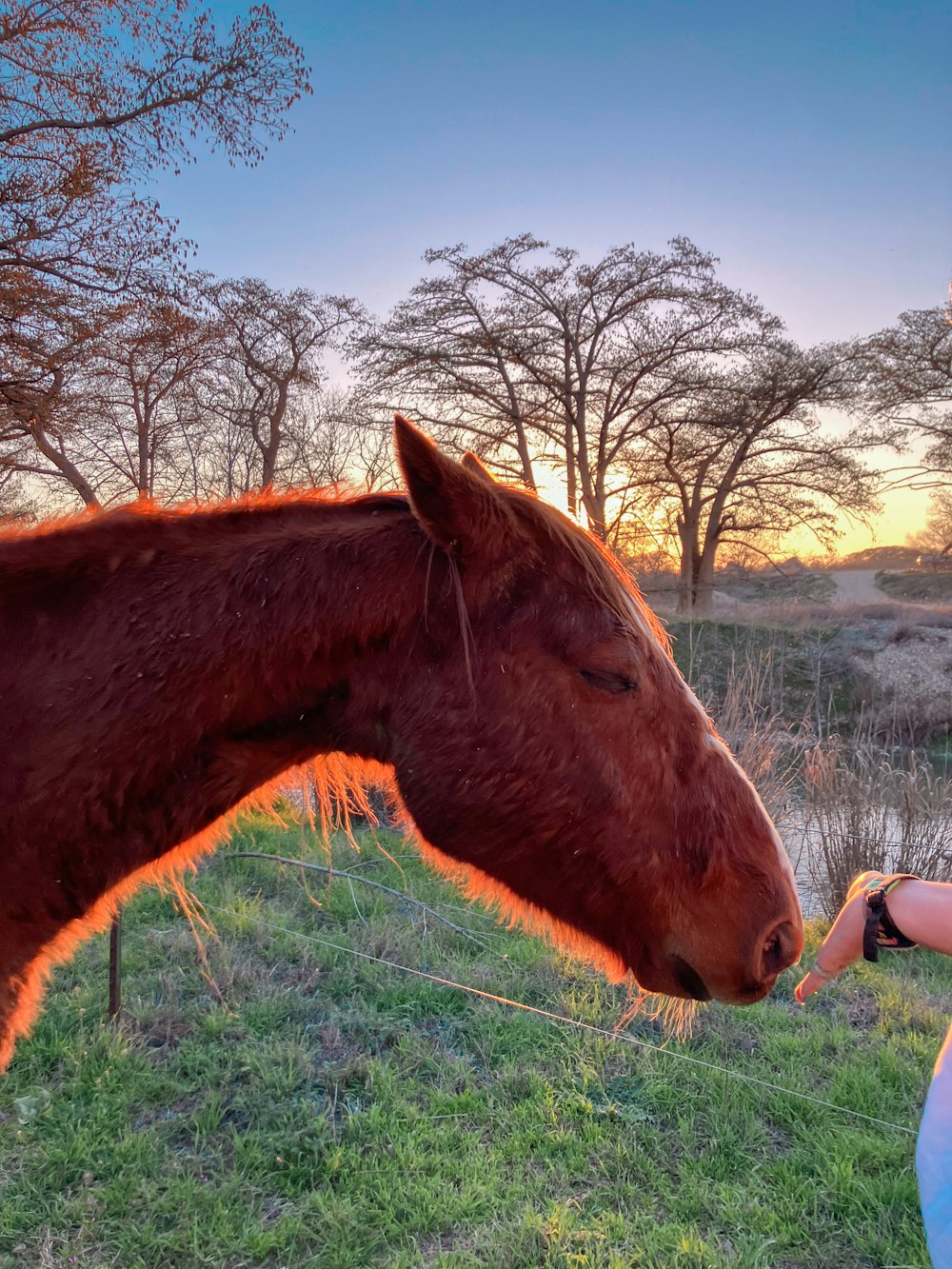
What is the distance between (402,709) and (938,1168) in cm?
131

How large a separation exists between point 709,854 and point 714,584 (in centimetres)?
2607

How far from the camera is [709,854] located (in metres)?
1.42

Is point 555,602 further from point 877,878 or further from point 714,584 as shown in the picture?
point 714,584

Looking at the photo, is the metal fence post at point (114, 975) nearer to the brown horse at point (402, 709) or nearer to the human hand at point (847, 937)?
the brown horse at point (402, 709)

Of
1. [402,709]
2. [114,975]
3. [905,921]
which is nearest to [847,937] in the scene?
[905,921]

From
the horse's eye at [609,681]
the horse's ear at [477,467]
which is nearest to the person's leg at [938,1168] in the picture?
the horse's eye at [609,681]

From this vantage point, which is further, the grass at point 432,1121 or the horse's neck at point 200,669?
the grass at point 432,1121

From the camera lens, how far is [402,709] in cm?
143

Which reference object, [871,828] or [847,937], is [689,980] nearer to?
[847,937]

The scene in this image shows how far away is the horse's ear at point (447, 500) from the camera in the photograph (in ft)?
4.43

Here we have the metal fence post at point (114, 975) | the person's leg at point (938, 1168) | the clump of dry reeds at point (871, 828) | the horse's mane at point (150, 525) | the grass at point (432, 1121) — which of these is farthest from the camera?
the clump of dry reeds at point (871, 828)

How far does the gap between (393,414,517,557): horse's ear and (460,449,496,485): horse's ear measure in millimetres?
70

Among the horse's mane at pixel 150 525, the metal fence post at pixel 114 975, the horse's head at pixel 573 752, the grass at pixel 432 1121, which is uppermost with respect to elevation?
the horse's mane at pixel 150 525

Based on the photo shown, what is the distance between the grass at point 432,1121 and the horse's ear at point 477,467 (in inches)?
102
